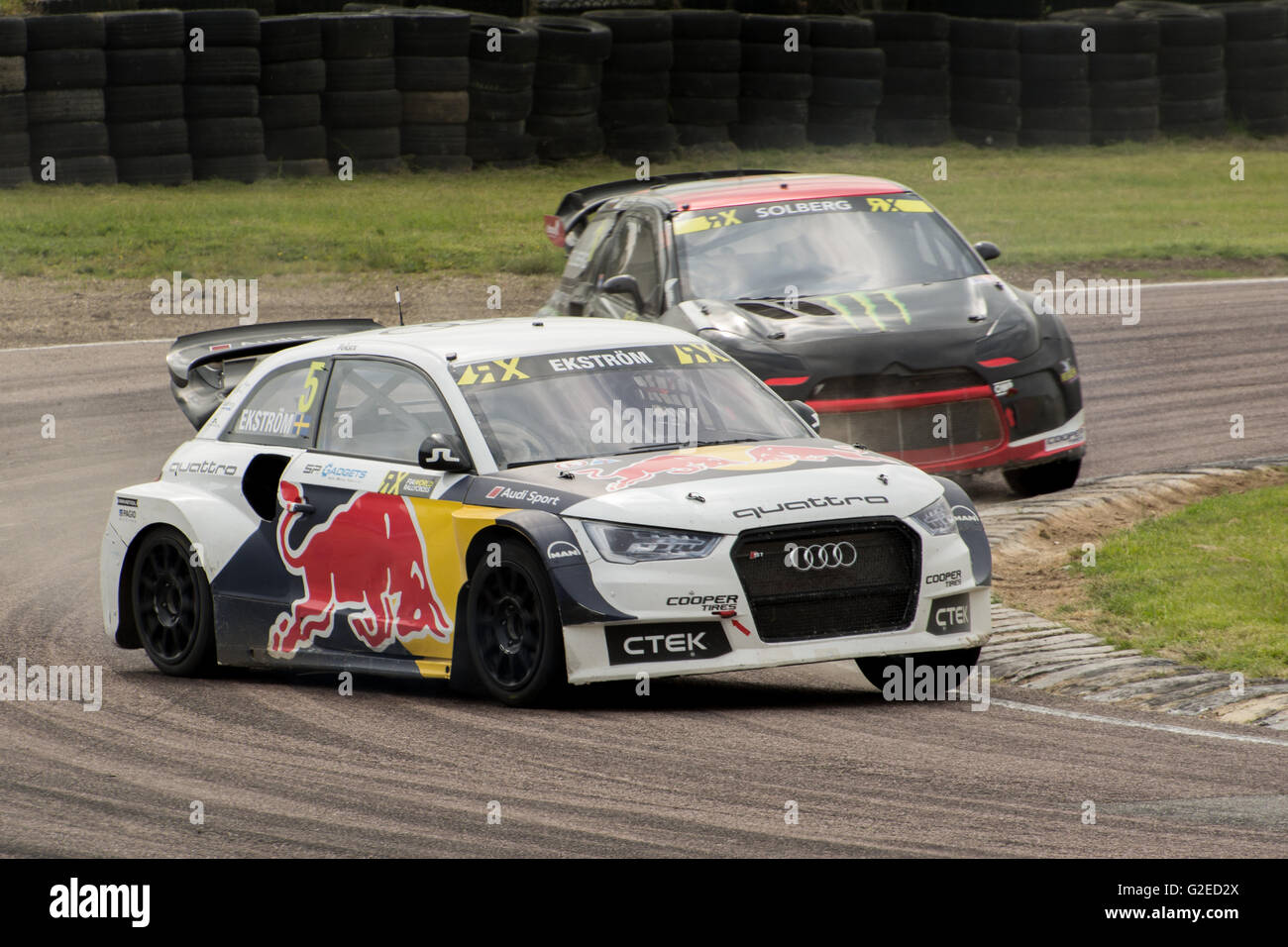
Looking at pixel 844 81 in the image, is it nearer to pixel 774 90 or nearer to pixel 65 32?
pixel 774 90

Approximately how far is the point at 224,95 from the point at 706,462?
55.1 feet

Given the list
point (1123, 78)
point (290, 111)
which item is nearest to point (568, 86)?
point (290, 111)

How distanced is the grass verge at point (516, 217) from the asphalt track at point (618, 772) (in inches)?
492

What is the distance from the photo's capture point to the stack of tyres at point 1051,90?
27781 mm

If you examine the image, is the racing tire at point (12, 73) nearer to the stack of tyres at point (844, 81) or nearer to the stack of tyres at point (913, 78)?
the stack of tyres at point (844, 81)

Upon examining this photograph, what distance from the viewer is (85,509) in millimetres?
13383

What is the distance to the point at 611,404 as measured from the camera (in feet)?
27.8

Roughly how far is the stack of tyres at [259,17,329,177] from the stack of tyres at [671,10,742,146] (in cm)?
473

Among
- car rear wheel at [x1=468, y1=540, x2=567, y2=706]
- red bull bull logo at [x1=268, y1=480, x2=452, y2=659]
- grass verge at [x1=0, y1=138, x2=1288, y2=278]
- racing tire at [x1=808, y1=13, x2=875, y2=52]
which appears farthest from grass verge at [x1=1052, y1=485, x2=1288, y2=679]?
racing tire at [x1=808, y1=13, x2=875, y2=52]

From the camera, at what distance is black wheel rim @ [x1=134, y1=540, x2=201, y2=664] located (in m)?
9.17

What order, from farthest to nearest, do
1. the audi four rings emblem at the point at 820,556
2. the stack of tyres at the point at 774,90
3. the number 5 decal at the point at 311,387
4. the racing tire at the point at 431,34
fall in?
the stack of tyres at the point at 774,90, the racing tire at the point at 431,34, the number 5 decal at the point at 311,387, the audi four rings emblem at the point at 820,556

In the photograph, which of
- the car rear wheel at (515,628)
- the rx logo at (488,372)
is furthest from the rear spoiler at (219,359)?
the car rear wheel at (515,628)

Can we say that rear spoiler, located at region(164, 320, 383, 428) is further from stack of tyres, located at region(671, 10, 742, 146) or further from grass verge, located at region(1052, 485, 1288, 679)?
stack of tyres, located at region(671, 10, 742, 146)

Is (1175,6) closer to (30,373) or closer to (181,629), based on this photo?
(30,373)
